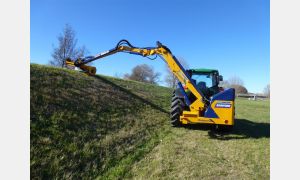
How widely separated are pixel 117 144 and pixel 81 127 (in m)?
1.17

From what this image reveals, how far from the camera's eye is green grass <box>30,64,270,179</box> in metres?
4.55

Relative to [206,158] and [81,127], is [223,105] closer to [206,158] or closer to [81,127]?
[206,158]

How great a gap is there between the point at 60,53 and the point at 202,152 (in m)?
32.9

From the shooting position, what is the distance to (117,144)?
19.8ft

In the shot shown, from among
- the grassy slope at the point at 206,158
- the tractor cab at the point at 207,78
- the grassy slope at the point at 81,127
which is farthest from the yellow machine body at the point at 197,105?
the tractor cab at the point at 207,78

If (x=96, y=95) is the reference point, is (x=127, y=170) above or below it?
below

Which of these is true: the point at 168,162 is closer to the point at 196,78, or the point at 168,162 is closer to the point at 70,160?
the point at 70,160

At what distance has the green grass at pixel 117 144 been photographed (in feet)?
14.9

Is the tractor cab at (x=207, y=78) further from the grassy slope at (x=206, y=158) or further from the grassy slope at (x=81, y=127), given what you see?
the grassy slope at (x=206, y=158)

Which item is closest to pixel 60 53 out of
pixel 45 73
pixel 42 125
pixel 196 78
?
pixel 45 73

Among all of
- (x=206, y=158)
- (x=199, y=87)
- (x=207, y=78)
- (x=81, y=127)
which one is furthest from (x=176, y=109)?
(x=81, y=127)

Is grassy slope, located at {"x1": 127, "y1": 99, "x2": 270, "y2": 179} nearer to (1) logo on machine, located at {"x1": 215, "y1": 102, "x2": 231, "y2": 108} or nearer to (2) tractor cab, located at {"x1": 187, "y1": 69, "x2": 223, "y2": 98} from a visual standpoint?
(1) logo on machine, located at {"x1": 215, "y1": 102, "x2": 231, "y2": 108}

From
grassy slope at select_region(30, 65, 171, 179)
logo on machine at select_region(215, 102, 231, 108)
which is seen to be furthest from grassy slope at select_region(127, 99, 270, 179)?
logo on machine at select_region(215, 102, 231, 108)

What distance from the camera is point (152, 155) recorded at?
222 inches
